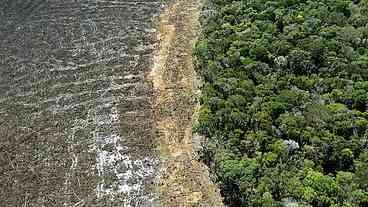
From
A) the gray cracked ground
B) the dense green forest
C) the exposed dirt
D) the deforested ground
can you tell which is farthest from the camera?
the gray cracked ground

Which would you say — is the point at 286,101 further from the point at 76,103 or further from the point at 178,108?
the point at 76,103

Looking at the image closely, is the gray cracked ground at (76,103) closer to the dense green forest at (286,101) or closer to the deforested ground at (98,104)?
the deforested ground at (98,104)

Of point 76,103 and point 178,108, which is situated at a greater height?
point 178,108

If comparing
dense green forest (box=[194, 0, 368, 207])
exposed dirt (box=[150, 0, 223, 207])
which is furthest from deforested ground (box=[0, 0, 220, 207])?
dense green forest (box=[194, 0, 368, 207])

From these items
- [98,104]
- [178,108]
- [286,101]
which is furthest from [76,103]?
[286,101]

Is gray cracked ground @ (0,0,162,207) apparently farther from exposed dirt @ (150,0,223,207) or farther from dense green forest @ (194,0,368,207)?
dense green forest @ (194,0,368,207)
